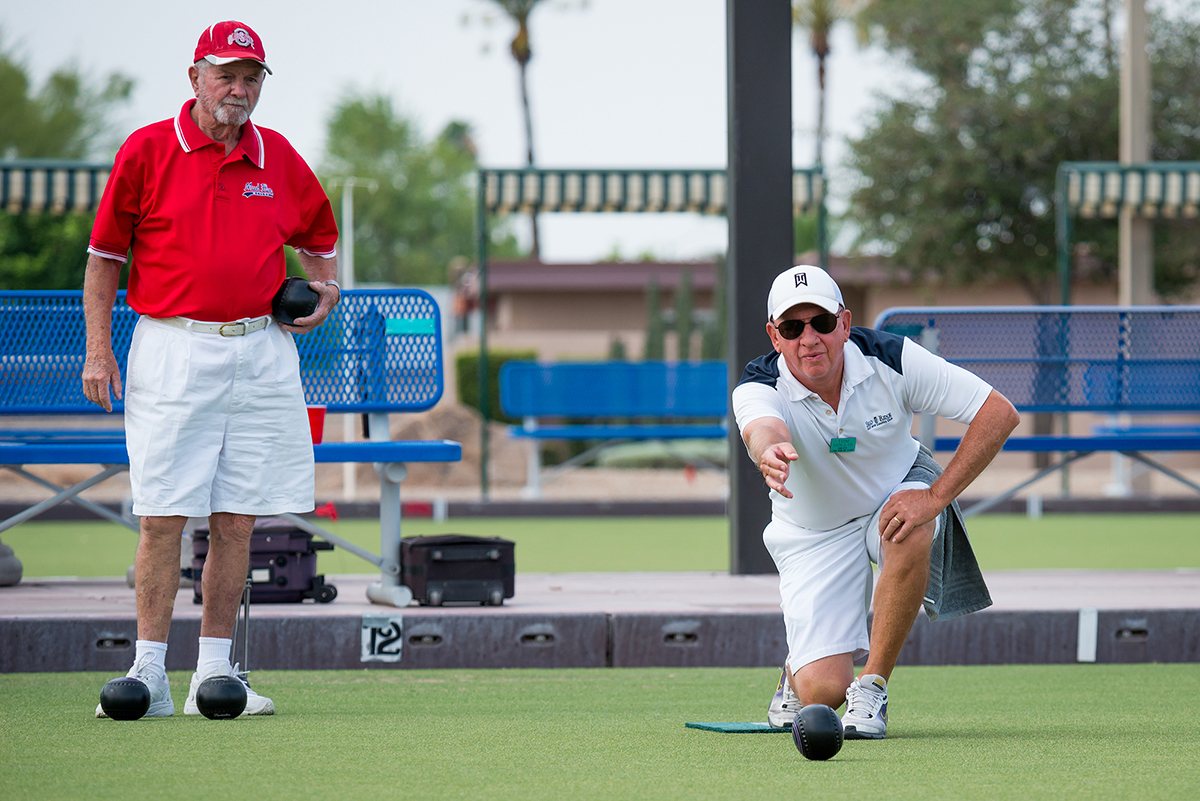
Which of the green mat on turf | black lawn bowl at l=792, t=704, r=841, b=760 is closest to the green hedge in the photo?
the green mat on turf

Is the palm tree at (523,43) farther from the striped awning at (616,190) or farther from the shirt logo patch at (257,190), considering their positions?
the shirt logo patch at (257,190)

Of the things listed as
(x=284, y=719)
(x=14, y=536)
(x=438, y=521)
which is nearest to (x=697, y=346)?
(x=438, y=521)

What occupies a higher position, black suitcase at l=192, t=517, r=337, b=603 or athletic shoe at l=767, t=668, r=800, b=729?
black suitcase at l=192, t=517, r=337, b=603

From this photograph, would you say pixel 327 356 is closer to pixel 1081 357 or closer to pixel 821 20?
pixel 1081 357

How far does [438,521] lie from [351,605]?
235 inches

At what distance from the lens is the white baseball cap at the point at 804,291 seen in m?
3.57

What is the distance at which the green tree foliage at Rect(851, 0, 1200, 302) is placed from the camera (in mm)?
22781

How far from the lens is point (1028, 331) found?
23.2 feet

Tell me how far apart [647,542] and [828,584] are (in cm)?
616

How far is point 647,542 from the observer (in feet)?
32.8

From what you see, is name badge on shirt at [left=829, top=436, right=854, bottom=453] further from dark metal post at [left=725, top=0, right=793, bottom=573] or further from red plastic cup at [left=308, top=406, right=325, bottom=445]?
dark metal post at [left=725, top=0, right=793, bottom=573]

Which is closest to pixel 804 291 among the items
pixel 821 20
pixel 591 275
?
pixel 591 275

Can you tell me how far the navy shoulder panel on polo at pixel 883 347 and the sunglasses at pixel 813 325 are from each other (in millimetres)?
154

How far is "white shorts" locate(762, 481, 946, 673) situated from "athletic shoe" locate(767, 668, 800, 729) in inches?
2.9
